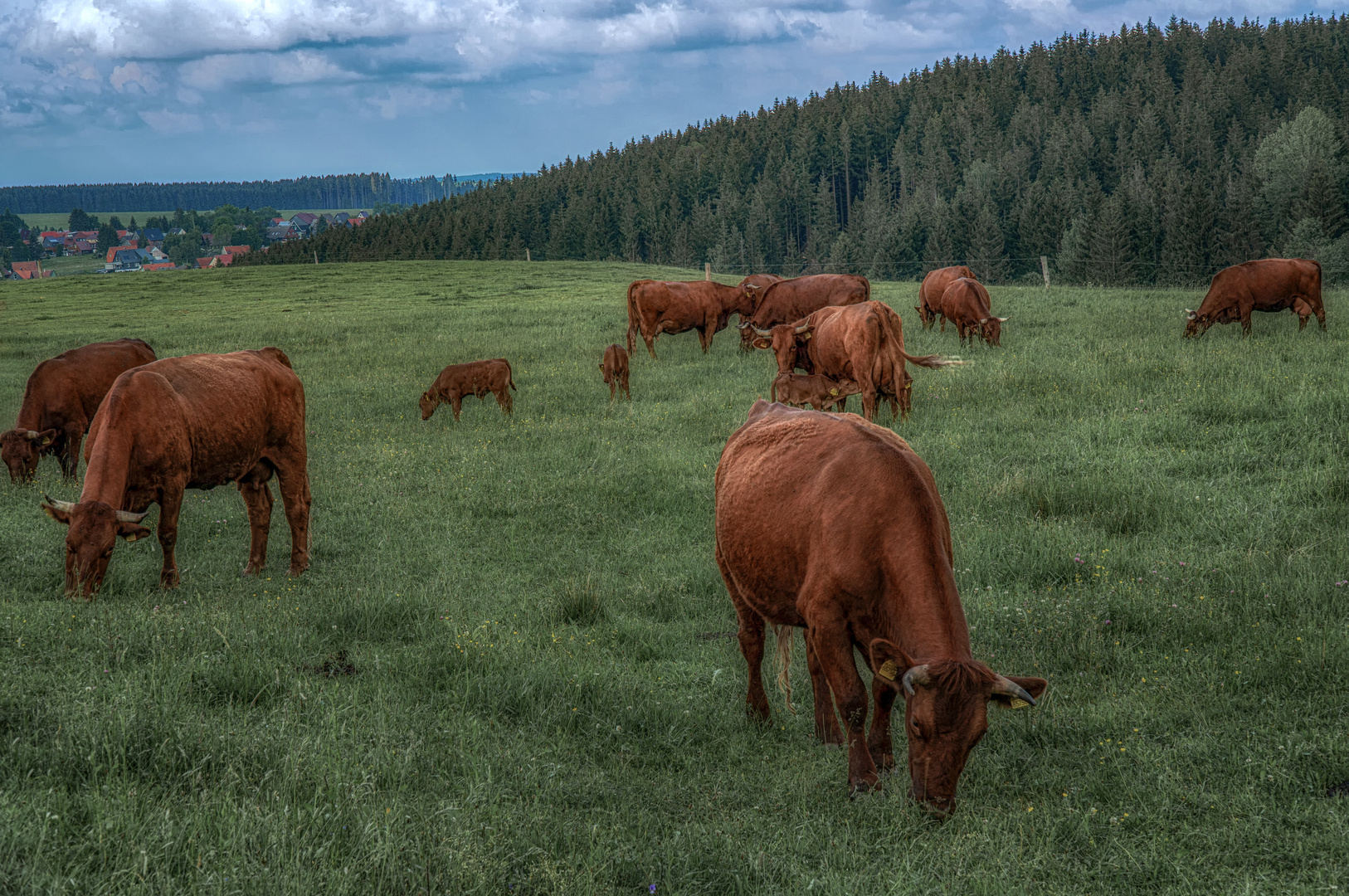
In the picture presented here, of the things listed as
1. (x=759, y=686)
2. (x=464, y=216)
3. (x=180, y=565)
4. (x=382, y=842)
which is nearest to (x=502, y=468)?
(x=180, y=565)

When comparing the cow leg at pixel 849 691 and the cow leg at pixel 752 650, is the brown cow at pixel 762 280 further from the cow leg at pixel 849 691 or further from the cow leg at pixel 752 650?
the cow leg at pixel 849 691

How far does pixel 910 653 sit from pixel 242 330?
1173 inches

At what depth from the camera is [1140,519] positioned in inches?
341

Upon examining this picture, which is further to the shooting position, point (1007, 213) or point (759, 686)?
point (1007, 213)

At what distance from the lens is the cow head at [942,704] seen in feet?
13.3

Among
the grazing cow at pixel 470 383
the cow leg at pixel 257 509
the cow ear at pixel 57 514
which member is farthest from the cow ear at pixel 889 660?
the grazing cow at pixel 470 383

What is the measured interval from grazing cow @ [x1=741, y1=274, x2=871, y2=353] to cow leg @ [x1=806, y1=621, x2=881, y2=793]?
1862 centimetres

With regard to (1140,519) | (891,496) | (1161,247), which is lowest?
(1140,519)

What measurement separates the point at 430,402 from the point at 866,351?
8179 mm

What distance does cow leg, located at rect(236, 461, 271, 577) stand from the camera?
9.26 meters

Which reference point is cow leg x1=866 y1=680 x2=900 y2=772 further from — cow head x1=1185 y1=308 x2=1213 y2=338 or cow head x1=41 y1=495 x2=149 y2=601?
cow head x1=1185 y1=308 x2=1213 y2=338

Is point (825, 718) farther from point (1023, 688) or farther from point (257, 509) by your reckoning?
point (257, 509)

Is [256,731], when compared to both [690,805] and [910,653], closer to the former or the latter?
[690,805]

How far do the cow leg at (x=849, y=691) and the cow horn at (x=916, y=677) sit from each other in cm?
58
